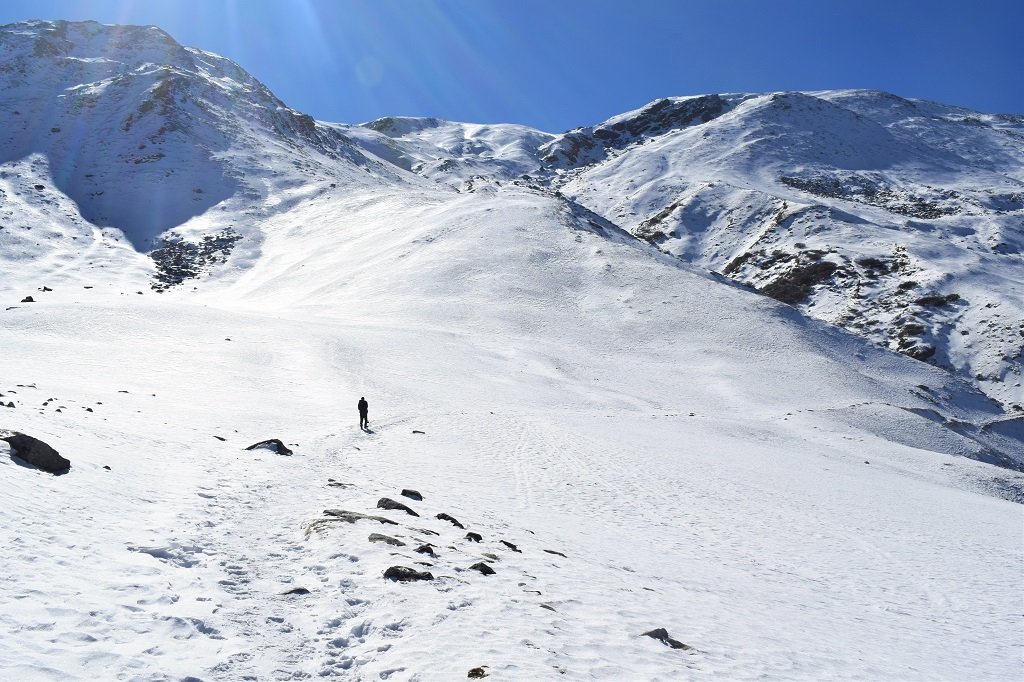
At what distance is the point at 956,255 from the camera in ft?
334

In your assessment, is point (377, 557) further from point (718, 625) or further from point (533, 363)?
point (533, 363)

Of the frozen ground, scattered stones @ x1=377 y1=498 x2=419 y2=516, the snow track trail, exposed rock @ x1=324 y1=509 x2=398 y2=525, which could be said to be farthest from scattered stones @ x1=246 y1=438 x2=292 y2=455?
exposed rock @ x1=324 y1=509 x2=398 y2=525

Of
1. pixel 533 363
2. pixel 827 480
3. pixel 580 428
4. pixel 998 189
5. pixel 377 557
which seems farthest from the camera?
pixel 998 189

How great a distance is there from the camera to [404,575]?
1021 centimetres

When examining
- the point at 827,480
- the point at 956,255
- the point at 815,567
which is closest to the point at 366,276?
the point at 827,480

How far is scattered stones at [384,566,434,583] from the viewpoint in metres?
10.2

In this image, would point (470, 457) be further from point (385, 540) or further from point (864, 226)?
point (864, 226)

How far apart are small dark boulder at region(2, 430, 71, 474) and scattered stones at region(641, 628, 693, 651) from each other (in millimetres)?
11042

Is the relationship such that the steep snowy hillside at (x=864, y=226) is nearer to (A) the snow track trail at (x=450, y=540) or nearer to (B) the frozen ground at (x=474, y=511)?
(B) the frozen ground at (x=474, y=511)

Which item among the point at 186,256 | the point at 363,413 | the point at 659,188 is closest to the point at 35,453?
the point at 363,413

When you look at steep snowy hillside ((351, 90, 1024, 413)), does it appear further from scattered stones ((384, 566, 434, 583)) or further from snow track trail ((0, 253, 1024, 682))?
scattered stones ((384, 566, 434, 583))

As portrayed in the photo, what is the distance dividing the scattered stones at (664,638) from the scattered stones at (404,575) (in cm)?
358

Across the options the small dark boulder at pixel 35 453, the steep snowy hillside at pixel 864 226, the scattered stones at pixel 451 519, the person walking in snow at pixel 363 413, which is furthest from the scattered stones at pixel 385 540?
the steep snowy hillside at pixel 864 226

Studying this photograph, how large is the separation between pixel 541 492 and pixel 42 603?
14.9 meters
